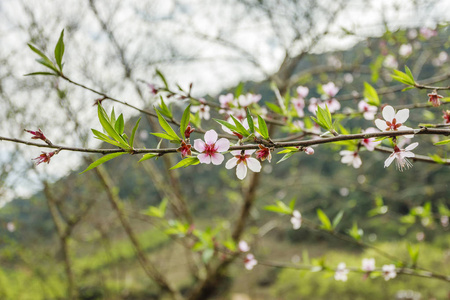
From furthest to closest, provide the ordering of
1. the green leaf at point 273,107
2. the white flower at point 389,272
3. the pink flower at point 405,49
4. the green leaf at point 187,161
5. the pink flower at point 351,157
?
the pink flower at point 405,49, the white flower at point 389,272, the green leaf at point 273,107, the pink flower at point 351,157, the green leaf at point 187,161

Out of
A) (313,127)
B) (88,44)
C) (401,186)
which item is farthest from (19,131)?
(401,186)

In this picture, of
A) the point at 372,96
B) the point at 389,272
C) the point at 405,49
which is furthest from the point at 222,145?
the point at 405,49

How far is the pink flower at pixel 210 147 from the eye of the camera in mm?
599

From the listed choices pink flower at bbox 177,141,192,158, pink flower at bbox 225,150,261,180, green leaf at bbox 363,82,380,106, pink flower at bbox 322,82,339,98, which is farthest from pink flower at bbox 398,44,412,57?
pink flower at bbox 177,141,192,158

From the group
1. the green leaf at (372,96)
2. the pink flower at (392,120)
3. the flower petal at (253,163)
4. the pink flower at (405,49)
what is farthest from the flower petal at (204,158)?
the pink flower at (405,49)

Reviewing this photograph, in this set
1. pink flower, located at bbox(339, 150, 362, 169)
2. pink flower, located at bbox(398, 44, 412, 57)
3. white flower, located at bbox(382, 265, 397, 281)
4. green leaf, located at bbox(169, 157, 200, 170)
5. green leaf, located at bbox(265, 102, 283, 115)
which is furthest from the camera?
pink flower, located at bbox(398, 44, 412, 57)

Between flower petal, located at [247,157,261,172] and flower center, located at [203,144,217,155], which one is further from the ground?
flower center, located at [203,144,217,155]

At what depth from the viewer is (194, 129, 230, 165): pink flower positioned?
60 cm

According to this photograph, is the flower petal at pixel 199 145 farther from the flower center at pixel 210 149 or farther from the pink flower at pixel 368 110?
the pink flower at pixel 368 110

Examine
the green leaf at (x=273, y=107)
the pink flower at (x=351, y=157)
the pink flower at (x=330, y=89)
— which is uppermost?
the green leaf at (x=273, y=107)

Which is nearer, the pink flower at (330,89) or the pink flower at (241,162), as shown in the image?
the pink flower at (241,162)

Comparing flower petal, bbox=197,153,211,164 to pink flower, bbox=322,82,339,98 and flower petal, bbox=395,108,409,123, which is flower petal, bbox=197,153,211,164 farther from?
pink flower, bbox=322,82,339,98

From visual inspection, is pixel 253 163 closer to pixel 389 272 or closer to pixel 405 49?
pixel 389 272

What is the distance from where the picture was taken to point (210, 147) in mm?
628
